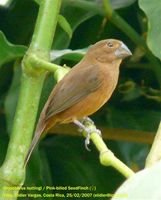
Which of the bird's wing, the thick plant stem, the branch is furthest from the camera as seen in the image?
the bird's wing

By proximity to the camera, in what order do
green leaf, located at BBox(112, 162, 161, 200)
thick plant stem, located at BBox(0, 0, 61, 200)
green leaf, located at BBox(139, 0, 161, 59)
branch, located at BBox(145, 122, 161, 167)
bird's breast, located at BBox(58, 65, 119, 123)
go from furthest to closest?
bird's breast, located at BBox(58, 65, 119, 123) → green leaf, located at BBox(139, 0, 161, 59) → thick plant stem, located at BBox(0, 0, 61, 200) → branch, located at BBox(145, 122, 161, 167) → green leaf, located at BBox(112, 162, 161, 200)

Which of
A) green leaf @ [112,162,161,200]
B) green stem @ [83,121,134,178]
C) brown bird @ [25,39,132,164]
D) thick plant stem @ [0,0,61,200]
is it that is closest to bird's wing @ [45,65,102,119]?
brown bird @ [25,39,132,164]

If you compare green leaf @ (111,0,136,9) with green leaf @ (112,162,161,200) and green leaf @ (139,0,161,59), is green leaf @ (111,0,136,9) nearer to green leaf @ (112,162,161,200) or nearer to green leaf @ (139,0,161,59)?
green leaf @ (139,0,161,59)

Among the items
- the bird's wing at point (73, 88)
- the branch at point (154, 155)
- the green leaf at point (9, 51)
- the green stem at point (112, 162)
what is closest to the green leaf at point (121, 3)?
the bird's wing at point (73, 88)

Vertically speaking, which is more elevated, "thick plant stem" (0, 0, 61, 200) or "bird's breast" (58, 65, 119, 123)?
"bird's breast" (58, 65, 119, 123)

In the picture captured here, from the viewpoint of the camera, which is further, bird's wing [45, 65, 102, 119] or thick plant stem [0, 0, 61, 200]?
bird's wing [45, 65, 102, 119]

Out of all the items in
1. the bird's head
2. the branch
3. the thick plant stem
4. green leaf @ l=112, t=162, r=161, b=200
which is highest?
the bird's head

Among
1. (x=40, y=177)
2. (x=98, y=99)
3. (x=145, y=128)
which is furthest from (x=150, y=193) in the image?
(x=145, y=128)

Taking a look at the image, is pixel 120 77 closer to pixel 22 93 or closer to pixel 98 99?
pixel 98 99
